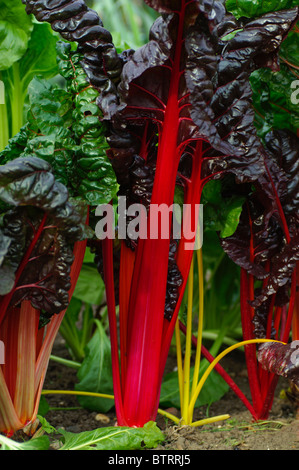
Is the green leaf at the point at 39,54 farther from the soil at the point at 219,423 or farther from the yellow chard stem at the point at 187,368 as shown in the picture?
the soil at the point at 219,423

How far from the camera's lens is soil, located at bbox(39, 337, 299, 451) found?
1.05 m

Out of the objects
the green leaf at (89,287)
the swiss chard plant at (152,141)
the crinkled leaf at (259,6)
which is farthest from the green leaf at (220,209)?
the green leaf at (89,287)

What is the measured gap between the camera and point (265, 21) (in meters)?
1.05

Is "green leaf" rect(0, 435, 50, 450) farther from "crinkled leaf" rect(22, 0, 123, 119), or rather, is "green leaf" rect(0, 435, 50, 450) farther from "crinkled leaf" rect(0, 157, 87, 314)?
"crinkled leaf" rect(22, 0, 123, 119)

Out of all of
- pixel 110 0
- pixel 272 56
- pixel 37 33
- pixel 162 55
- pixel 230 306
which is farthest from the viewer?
pixel 110 0

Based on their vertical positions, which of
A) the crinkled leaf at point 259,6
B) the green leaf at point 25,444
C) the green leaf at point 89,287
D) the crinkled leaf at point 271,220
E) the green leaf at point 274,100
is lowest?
the green leaf at point 25,444

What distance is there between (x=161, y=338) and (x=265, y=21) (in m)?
0.70

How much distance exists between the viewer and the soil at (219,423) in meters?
1.05

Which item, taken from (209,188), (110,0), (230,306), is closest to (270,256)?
(209,188)

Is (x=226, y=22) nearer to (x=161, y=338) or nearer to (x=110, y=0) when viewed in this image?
(x=161, y=338)

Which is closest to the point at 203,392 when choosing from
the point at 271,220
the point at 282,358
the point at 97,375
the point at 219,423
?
the point at 219,423

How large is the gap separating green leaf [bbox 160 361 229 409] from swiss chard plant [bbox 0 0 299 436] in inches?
9.4

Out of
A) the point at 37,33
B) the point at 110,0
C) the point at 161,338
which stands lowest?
the point at 161,338

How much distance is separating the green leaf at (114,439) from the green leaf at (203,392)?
13.9 inches
